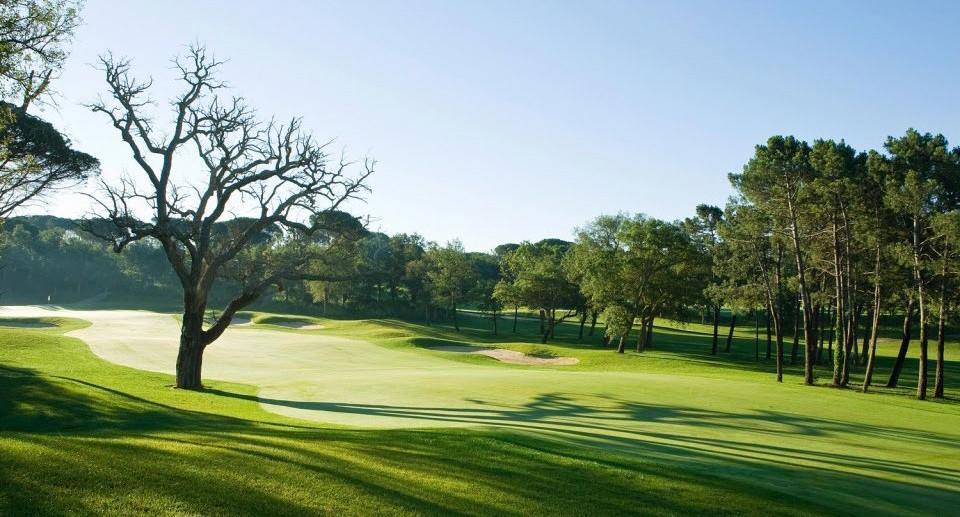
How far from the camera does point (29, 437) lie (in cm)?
1008

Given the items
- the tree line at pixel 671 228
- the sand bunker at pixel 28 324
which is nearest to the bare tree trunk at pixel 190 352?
the tree line at pixel 671 228

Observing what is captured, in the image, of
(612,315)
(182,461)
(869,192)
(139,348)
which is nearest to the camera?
(182,461)

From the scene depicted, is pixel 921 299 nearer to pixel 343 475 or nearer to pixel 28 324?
pixel 343 475

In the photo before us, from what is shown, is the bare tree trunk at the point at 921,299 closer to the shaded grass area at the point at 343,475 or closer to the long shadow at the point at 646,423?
the long shadow at the point at 646,423

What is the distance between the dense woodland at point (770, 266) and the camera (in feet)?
118

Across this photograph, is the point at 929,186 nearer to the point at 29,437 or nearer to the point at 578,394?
the point at 578,394

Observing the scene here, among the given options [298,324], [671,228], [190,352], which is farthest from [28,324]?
[671,228]

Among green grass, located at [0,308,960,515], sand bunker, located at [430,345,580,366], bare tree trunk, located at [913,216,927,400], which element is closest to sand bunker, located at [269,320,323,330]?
sand bunker, located at [430,345,580,366]

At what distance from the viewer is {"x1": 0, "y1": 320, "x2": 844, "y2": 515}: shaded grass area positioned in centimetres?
777

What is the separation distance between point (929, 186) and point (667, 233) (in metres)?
25.0

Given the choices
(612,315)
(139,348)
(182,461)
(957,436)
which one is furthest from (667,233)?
(182,461)

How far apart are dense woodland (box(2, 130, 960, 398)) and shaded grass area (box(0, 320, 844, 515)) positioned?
17608 mm

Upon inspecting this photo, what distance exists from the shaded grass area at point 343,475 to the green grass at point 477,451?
1.6 inches

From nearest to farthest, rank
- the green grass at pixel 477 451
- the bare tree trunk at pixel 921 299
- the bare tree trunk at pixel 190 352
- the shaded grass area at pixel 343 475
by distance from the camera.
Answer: the shaded grass area at pixel 343 475 < the green grass at pixel 477 451 < the bare tree trunk at pixel 190 352 < the bare tree trunk at pixel 921 299
